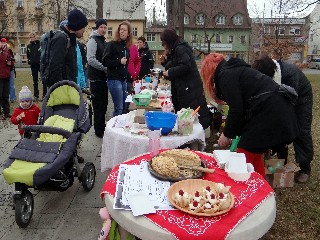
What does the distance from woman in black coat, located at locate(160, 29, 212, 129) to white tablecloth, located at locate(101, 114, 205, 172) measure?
4.19 ft

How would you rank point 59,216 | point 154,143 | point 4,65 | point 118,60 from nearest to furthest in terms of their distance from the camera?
point 154,143, point 59,216, point 118,60, point 4,65

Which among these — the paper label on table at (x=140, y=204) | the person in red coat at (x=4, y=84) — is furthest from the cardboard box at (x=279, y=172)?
the person in red coat at (x=4, y=84)

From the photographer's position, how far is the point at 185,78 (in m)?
4.52

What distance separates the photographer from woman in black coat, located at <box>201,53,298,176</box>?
9.47 ft

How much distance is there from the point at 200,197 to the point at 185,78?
2.86 meters

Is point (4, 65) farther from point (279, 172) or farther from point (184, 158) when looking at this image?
point (184, 158)

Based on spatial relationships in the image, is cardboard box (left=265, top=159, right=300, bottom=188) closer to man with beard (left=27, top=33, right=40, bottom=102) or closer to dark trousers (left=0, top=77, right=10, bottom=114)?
dark trousers (left=0, top=77, right=10, bottom=114)

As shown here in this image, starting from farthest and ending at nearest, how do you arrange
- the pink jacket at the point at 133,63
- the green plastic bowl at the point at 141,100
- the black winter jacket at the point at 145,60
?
1. the black winter jacket at the point at 145,60
2. the pink jacket at the point at 133,63
3. the green plastic bowl at the point at 141,100

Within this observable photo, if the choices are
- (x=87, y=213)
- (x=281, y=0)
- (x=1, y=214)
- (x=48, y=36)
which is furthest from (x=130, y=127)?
(x=281, y=0)

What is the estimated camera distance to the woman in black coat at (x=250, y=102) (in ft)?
9.47

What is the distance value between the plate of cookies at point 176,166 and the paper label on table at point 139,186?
5 cm

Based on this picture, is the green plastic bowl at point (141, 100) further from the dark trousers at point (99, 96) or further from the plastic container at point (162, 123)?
the dark trousers at point (99, 96)

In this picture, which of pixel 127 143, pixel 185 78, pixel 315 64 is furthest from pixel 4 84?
pixel 315 64

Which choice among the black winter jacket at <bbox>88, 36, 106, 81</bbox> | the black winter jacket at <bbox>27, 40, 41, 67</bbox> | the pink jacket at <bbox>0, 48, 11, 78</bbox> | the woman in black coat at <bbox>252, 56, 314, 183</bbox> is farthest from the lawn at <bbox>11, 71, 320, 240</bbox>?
the black winter jacket at <bbox>27, 40, 41, 67</bbox>
